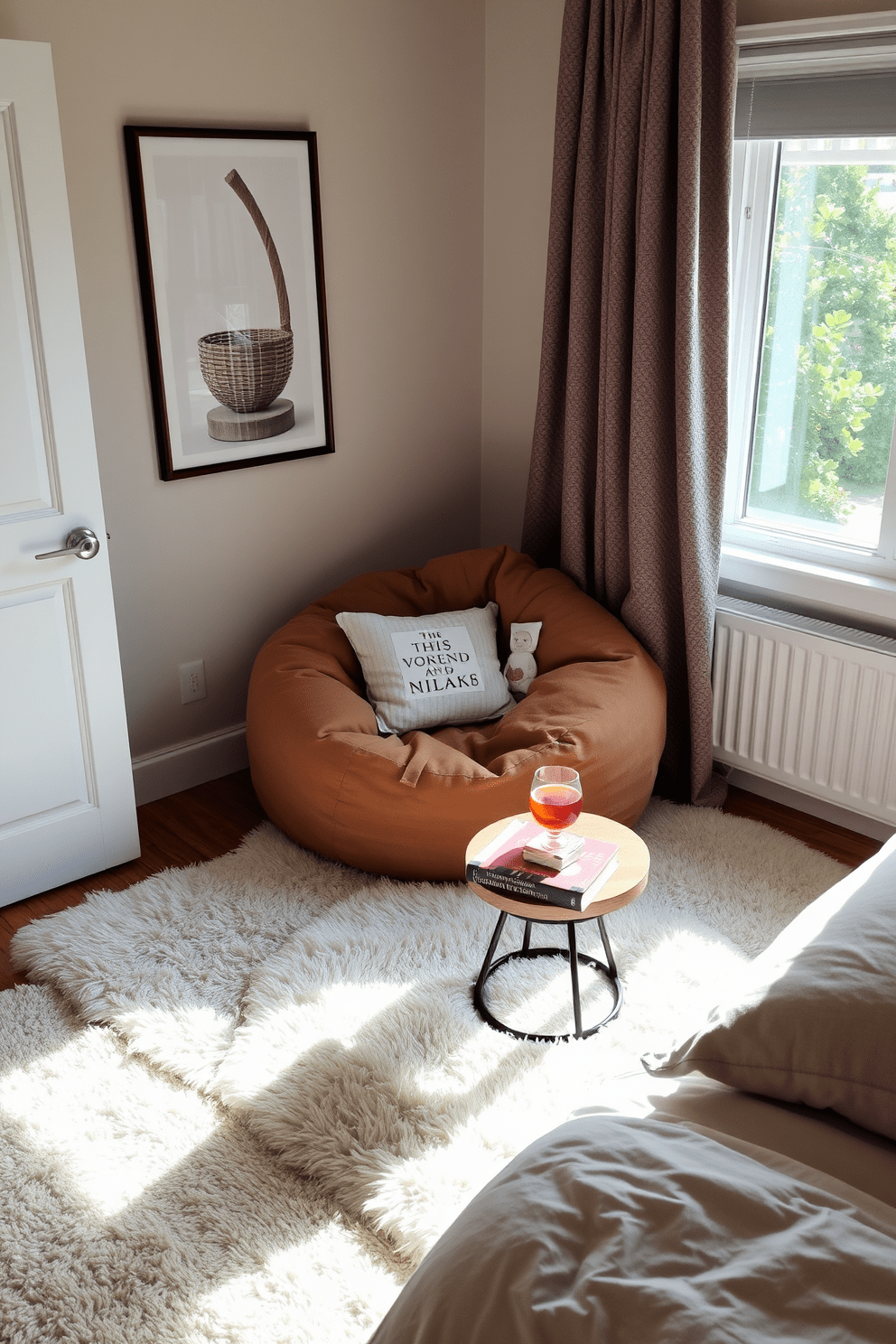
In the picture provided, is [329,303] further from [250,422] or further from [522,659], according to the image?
[522,659]

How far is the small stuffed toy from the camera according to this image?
3.21m

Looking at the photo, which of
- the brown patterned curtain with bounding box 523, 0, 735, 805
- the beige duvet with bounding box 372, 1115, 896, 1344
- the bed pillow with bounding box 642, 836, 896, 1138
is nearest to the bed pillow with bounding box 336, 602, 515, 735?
the brown patterned curtain with bounding box 523, 0, 735, 805

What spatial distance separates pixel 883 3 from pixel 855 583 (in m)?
1.37

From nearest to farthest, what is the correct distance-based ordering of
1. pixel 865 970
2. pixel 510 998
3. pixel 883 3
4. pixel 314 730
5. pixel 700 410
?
1. pixel 865 970
2. pixel 510 998
3. pixel 883 3
4. pixel 314 730
5. pixel 700 410

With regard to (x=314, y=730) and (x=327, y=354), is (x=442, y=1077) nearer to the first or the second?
(x=314, y=730)

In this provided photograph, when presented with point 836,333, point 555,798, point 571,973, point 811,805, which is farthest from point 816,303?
point 571,973

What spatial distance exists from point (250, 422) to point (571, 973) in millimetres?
1872

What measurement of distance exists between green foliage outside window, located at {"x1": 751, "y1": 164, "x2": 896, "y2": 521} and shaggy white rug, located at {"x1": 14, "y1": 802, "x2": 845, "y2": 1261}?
1.04 m

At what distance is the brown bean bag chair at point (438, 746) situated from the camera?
2680 mm

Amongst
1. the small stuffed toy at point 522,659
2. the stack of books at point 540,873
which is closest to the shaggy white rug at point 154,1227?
the stack of books at point 540,873

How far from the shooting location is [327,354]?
3.40m

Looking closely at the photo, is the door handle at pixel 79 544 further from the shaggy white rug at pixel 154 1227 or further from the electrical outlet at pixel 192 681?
the shaggy white rug at pixel 154 1227

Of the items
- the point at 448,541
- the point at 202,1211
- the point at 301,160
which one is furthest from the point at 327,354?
the point at 202,1211

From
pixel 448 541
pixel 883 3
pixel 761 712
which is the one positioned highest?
pixel 883 3
